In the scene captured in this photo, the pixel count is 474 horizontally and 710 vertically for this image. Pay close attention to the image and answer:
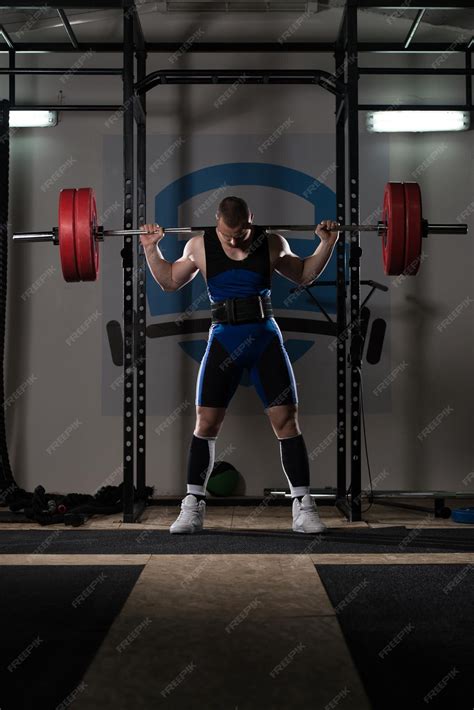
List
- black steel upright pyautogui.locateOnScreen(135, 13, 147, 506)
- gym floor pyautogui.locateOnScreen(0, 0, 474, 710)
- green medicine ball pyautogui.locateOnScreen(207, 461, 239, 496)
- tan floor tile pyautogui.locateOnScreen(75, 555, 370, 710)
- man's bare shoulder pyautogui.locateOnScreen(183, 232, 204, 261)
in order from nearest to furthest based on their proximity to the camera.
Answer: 1. tan floor tile pyautogui.locateOnScreen(75, 555, 370, 710)
2. man's bare shoulder pyautogui.locateOnScreen(183, 232, 204, 261)
3. black steel upright pyautogui.locateOnScreen(135, 13, 147, 506)
4. green medicine ball pyautogui.locateOnScreen(207, 461, 239, 496)
5. gym floor pyautogui.locateOnScreen(0, 0, 474, 710)

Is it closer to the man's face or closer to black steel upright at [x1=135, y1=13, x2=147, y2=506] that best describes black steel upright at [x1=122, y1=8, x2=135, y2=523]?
black steel upright at [x1=135, y1=13, x2=147, y2=506]

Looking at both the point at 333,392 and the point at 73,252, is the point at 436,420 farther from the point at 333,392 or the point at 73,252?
the point at 73,252

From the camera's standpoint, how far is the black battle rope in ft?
14.1

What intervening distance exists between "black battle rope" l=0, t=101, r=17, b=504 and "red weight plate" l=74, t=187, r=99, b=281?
44.8 inches

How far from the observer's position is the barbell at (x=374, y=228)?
11.1 feet

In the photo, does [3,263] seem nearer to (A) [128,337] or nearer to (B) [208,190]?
(A) [128,337]

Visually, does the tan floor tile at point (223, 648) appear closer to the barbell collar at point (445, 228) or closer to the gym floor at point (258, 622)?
the gym floor at point (258, 622)

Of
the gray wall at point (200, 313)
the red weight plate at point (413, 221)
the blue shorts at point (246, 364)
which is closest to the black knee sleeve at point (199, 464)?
the blue shorts at point (246, 364)

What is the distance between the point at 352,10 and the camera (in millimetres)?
3785

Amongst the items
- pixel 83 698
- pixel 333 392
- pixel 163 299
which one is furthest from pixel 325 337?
pixel 83 698

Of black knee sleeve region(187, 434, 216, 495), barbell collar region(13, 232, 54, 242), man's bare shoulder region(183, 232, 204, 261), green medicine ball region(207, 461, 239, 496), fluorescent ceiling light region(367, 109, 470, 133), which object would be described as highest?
fluorescent ceiling light region(367, 109, 470, 133)

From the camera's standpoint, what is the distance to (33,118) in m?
4.58

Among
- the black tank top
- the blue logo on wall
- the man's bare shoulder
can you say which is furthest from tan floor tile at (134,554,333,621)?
the blue logo on wall

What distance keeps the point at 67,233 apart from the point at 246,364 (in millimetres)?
1038
